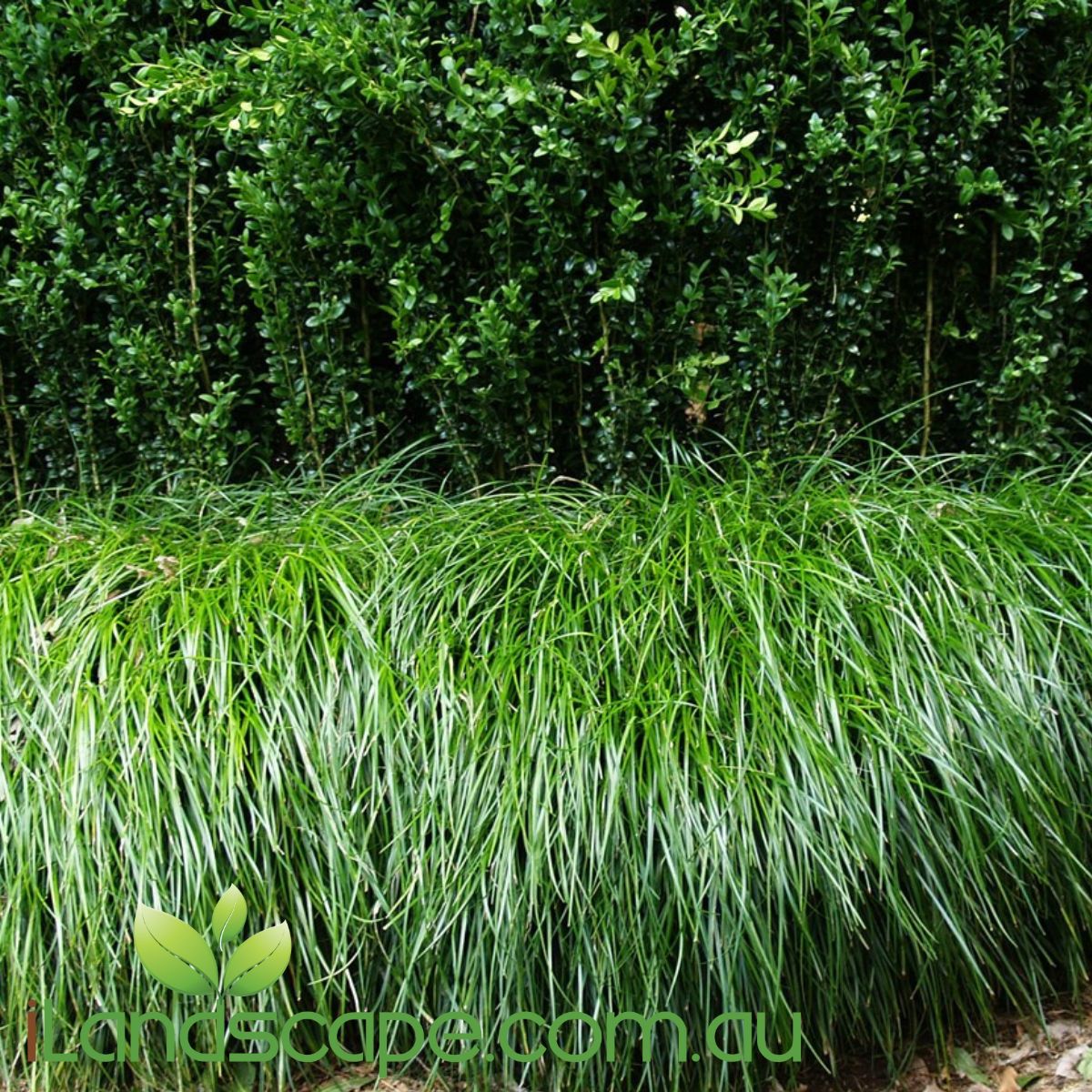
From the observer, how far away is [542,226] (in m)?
2.88

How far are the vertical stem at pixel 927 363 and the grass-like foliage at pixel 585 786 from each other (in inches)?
27.6

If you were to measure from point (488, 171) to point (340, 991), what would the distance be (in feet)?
6.39

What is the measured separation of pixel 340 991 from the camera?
2.23m

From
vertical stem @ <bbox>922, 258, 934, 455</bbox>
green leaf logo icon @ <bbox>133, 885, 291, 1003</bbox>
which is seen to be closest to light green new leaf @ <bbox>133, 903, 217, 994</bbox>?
green leaf logo icon @ <bbox>133, 885, 291, 1003</bbox>

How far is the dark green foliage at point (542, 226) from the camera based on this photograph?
277cm

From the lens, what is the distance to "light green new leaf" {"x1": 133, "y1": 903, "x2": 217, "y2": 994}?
2.13 m

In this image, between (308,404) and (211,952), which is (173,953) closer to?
(211,952)

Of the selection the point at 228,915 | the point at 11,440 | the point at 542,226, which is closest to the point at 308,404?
the point at 542,226

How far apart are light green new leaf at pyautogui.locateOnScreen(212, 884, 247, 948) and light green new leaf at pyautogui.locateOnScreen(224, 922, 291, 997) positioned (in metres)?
0.03

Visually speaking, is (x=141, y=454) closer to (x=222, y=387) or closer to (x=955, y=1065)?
(x=222, y=387)

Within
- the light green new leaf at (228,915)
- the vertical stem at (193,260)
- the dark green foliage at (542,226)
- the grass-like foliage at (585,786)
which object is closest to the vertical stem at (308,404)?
the dark green foliage at (542,226)

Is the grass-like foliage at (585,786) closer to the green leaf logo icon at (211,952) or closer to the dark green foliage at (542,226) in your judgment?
the green leaf logo icon at (211,952)

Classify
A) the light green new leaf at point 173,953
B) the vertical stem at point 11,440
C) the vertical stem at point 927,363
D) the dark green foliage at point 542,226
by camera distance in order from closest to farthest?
1. the light green new leaf at point 173,953
2. the dark green foliage at point 542,226
3. the vertical stem at point 927,363
4. the vertical stem at point 11,440

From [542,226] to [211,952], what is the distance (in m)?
1.88
